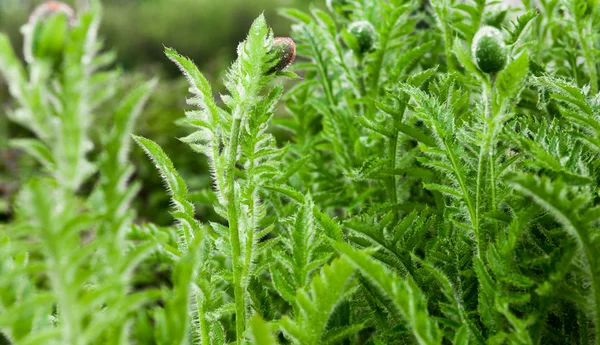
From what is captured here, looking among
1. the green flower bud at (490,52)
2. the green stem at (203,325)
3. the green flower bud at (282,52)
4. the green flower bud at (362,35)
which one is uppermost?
the green flower bud at (362,35)

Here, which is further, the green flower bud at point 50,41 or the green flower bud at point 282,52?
the green flower bud at point 282,52

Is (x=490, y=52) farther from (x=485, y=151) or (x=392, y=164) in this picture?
(x=392, y=164)

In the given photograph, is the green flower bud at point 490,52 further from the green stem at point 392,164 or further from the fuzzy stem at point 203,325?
the fuzzy stem at point 203,325

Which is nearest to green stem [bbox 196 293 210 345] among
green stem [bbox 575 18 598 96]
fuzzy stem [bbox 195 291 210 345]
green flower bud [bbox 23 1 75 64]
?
fuzzy stem [bbox 195 291 210 345]

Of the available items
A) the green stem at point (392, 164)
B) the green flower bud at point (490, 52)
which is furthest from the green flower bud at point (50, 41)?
the green stem at point (392, 164)

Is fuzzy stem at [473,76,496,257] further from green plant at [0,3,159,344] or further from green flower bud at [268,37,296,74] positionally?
green plant at [0,3,159,344]

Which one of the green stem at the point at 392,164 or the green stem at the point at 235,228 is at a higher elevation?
the green stem at the point at 392,164

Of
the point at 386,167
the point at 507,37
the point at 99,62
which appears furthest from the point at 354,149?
the point at 99,62
